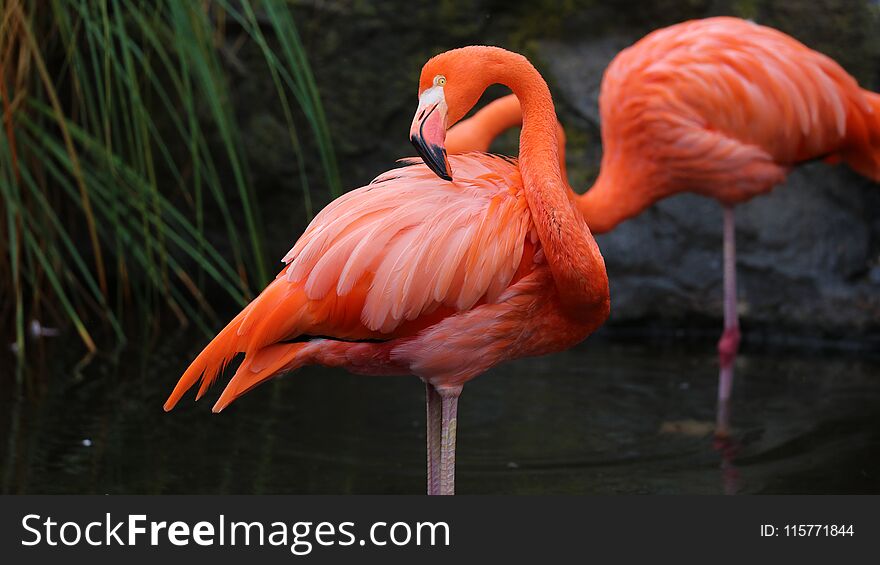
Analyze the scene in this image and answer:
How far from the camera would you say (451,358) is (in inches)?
103

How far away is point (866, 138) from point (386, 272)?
260 centimetres

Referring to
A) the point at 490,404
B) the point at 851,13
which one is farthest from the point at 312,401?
the point at 851,13

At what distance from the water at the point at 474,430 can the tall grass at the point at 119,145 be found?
0.35 m

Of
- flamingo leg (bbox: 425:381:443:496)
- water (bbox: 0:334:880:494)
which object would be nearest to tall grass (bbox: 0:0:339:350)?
water (bbox: 0:334:880:494)

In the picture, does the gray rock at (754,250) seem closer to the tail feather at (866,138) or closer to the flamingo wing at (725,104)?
the tail feather at (866,138)

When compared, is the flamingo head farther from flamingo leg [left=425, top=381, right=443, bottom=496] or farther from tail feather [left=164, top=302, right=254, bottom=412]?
flamingo leg [left=425, top=381, right=443, bottom=496]

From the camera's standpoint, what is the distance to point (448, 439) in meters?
2.70

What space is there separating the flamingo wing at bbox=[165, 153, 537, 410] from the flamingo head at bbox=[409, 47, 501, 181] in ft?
0.54

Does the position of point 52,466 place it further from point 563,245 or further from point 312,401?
point 563,245

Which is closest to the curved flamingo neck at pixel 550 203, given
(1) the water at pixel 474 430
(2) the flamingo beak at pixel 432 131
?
(2) the flamingo beak at pixel 432 131

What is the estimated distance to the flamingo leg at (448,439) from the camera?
8.84 feet

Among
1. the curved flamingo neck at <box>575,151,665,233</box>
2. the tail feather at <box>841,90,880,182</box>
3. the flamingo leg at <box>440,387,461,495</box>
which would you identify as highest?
the tail feather at <box>841,90,880,182</box>

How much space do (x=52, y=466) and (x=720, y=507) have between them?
6.34 ft

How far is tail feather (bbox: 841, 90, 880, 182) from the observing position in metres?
4.36
